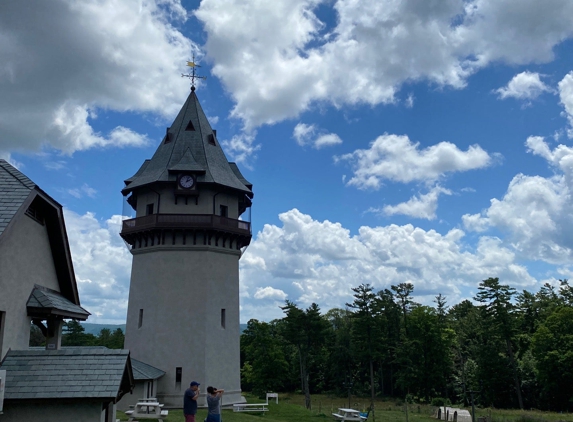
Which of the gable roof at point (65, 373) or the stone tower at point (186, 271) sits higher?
the stone tower at point (186, 271)

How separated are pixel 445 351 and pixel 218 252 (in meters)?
42.1

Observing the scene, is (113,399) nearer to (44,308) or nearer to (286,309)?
(44,308)

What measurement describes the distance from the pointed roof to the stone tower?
0.11 meters

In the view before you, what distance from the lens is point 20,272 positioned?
47.5 ft

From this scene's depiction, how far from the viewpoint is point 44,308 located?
48.6 feet

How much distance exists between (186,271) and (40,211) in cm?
Result: 1910

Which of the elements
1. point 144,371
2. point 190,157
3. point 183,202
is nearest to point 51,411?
point 144,371

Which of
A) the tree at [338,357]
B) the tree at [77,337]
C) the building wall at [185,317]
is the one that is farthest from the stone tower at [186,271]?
the tree at [77,337]

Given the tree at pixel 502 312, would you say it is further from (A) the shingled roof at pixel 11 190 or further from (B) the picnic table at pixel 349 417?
(A) the shingled roof at pixel 11 190

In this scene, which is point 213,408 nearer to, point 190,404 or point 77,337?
point 190,404

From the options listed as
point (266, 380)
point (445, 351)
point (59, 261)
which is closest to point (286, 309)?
point (266, 380)

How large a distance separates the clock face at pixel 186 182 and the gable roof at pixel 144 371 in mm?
12346

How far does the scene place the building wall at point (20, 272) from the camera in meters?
13.6

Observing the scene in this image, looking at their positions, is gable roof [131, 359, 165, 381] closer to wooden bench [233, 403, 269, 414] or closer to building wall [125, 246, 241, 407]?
building wall [125, 246, 241, 407]
